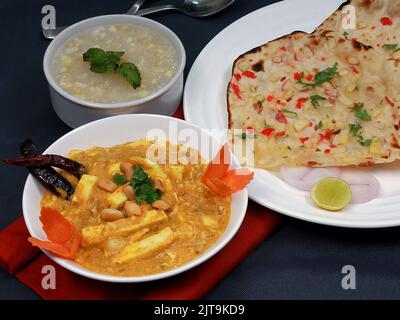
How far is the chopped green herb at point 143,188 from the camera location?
338 cm

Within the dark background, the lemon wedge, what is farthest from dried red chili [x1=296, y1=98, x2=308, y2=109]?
the dark background

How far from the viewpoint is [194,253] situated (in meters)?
3.30

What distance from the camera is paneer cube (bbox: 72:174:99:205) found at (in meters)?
3.43

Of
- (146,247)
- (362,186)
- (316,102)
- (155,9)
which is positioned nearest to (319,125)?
(316,102)

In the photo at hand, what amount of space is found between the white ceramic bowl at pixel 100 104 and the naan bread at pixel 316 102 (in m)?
0.36

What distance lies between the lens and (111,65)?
4.09 meters

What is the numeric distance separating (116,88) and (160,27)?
571 millimetres

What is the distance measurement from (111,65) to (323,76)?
1.29 m

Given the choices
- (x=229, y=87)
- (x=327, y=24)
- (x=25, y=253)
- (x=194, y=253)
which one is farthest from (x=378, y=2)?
(x=25, y=253)

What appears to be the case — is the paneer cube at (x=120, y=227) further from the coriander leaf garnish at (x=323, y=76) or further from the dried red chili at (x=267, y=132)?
the coriander leaf garnish at (x=323, y=76)

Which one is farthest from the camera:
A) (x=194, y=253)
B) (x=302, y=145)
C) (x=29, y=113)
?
(x=29, y=113)

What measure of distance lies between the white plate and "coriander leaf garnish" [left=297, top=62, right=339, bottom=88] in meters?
0.54
